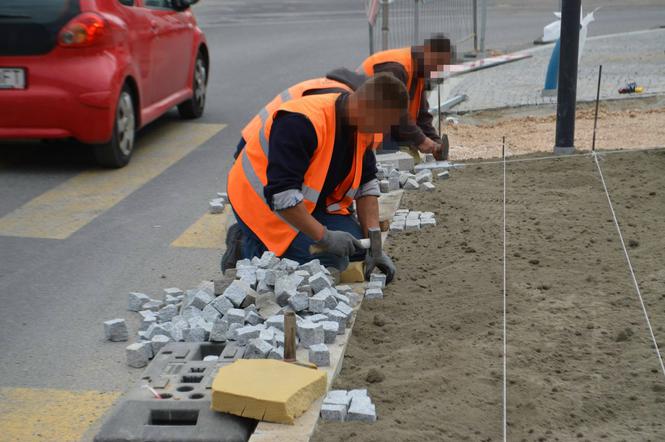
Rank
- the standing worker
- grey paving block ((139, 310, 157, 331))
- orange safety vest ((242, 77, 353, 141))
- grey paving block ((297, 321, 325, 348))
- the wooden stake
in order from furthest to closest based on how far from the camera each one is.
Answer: the standing worker, orange safety vest ((242, 77, 353, 141)), grey paving block ((139, 310, 157, 331)), grey paving block ((297, 321, 325, 348)), the wooden stake

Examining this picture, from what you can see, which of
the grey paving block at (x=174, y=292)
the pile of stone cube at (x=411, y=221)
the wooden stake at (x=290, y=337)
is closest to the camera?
the wooden stake at (x=290, y=337)

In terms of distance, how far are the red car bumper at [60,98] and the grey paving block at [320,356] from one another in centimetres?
472

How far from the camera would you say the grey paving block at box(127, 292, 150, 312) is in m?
6.03

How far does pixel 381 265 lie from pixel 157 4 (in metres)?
5.44

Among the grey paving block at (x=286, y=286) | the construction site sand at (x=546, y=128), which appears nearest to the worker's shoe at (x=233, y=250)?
the grey paving block at (x=286, y=286)

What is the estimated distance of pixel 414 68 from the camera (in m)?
8.11

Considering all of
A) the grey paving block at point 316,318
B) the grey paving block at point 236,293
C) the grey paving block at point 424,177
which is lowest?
the grey paving block at point 424,177

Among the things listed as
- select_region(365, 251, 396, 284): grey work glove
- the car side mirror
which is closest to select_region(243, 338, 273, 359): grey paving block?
select_region(365, 251, 396, 284): grey work glove

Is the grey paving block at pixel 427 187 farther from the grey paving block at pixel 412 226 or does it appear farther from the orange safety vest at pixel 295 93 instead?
the orange safety vest at pixel 295 93

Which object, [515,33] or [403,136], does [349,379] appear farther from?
[515,33]

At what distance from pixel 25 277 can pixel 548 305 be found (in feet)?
10.5

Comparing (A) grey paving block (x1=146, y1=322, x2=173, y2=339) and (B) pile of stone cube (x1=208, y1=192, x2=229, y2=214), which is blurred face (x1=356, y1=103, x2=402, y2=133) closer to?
(A) grey paving block (x1=146, y1=322, x2=173, y2=339)

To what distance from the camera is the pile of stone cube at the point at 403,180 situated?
328 inches

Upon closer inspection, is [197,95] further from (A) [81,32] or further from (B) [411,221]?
(B) [411,221]
